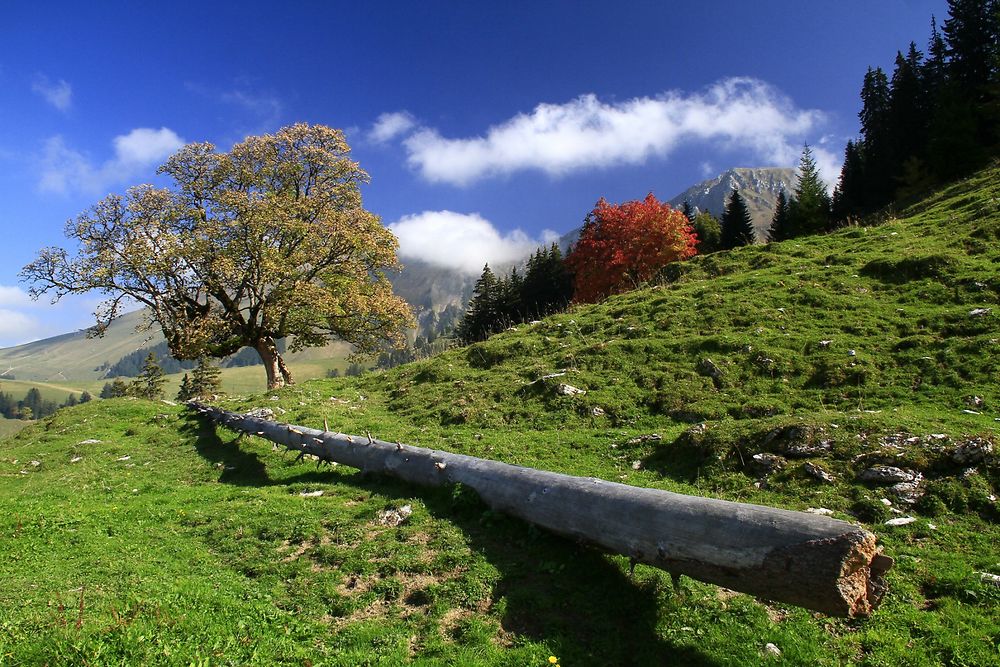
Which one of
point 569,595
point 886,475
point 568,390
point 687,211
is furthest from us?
point 687,211

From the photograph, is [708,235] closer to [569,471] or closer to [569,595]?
[569,471]

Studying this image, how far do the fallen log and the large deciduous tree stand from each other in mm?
23290

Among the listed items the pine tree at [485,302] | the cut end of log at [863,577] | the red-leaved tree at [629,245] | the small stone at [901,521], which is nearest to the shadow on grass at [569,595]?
the cut end of log at [863,577]

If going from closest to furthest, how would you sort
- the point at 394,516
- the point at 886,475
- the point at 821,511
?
the point at 821,511, the point at 886,475, the point at 394,516

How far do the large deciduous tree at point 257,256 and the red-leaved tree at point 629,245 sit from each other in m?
18.9

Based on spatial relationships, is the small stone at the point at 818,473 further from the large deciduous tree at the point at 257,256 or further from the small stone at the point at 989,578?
the large deciduous tree at the point at 257,256

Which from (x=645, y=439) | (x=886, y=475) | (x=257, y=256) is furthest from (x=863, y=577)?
(x=257, y=256)

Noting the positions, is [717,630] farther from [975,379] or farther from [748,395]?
[975,379]

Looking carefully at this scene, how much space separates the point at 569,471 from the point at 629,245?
3556 centimetres

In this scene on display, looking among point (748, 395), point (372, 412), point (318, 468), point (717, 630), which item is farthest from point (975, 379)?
point (372, 412)

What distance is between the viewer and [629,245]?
43469 millimetres

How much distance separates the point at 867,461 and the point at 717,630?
5.04 m

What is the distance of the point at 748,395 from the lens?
13984 millimetres

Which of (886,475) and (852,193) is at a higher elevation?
(852,193)
